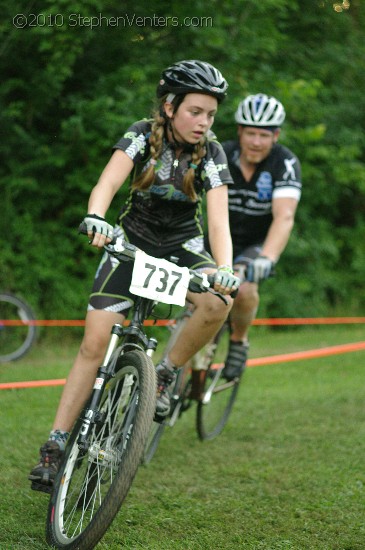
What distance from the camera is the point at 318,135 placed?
40.3 feet

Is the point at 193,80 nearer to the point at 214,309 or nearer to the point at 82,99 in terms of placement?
the point at 214,309

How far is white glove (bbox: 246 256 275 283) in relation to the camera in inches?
216

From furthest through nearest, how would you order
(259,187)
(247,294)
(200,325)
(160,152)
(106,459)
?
(259,187) → (247,294) → (200,325) → (160,152) → (106,459)

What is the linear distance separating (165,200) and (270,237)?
5.32ft

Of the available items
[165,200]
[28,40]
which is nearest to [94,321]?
[165,200]

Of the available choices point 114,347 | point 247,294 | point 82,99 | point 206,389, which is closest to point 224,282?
point 114,347

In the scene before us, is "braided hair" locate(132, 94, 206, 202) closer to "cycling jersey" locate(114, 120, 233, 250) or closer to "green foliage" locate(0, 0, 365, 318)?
"cycling jersey" locate(114, 120, 233, 250)

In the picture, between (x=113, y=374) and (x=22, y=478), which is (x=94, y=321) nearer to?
(x=113, y=374)

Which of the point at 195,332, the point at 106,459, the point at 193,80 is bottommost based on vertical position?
the point at 106,459

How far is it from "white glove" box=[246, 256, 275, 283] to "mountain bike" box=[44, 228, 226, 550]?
5.59 ft

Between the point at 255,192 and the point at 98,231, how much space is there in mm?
2766

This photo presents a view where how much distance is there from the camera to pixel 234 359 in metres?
6.12

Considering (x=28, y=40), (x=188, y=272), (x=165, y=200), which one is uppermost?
(x=28, y=40)

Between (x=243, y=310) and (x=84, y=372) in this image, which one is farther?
(x=243, y=310)
